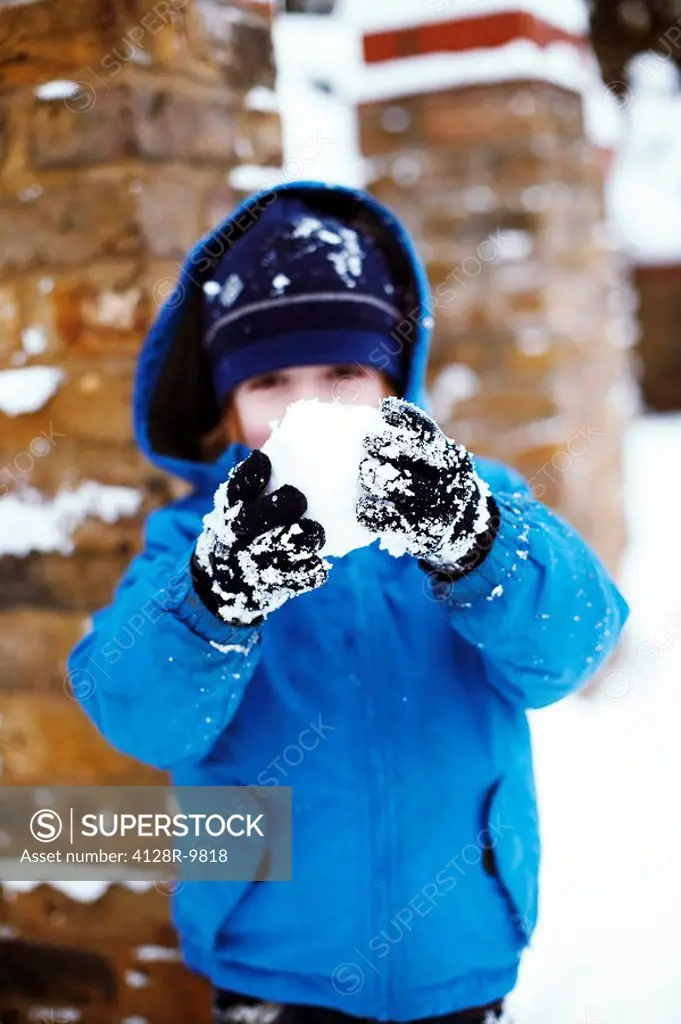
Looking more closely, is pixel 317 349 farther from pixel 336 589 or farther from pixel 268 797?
pixel 268 797

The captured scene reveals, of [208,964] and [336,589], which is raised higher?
[336,589]

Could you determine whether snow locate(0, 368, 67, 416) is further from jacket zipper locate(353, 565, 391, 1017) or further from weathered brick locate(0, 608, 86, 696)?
jacket zipper locate(353, 565, 391, 1017)

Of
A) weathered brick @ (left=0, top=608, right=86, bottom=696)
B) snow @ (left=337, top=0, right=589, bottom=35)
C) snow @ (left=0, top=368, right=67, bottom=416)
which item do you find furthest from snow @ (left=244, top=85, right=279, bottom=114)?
snow @ (left=337, top=0, right=589, bottom=35)

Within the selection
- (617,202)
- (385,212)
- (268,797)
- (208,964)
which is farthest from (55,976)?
(617,202)

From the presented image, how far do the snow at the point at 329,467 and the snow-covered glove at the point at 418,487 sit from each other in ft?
0.06

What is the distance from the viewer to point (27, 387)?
190cm

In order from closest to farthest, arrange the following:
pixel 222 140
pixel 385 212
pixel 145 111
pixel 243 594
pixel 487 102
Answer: pixel 243 594
pixel 385 212
pixel 145 111
pixel 222 140
pixel 487 102

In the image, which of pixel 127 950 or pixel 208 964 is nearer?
pixel 208 964

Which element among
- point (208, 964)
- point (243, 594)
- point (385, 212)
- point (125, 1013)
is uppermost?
point (385, 212)

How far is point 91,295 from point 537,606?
45.1 inches

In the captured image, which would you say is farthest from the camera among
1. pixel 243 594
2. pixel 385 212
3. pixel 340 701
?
pixel 385 212

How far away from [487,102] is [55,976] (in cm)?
299

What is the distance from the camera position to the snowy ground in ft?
6.63

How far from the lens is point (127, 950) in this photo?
1.97 meters
